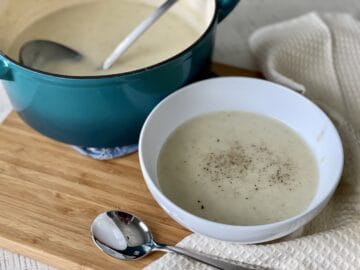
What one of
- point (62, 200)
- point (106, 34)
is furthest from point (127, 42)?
point (62, 200)

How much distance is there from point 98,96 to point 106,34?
0.15 meters

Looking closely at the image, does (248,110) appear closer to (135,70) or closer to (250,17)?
(135,70)

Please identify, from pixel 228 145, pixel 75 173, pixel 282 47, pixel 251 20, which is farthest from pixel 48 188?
pixel 251 20

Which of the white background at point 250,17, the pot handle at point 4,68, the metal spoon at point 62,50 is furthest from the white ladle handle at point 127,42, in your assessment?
the white background at point 250,17

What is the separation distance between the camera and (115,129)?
0.65 metres

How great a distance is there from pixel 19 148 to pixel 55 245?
5.2 inches

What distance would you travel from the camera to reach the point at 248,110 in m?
0.69

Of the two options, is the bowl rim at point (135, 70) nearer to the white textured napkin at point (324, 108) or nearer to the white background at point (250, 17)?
the white textured napkin at point (324, 108)

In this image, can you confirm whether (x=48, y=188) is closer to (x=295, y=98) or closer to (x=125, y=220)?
(x=125, y=220)

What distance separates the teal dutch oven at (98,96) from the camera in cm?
60

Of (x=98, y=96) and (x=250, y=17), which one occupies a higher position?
(x=98, y=96)

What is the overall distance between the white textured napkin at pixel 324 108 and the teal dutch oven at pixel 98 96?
0.40 ft

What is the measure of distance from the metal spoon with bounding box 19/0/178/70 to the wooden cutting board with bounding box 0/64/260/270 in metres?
0.07

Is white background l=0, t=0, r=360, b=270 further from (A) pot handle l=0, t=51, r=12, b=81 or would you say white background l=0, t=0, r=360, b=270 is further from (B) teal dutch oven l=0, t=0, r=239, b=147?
(A) pot handle l=0, t=51, r=12, b=81
